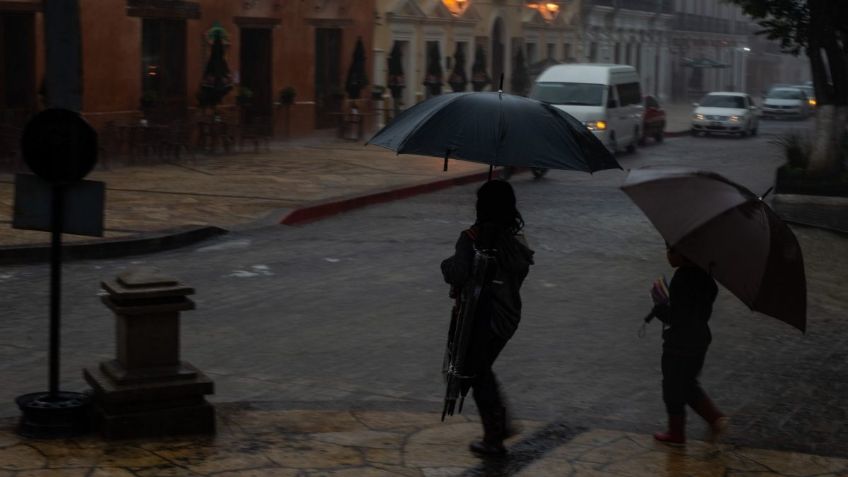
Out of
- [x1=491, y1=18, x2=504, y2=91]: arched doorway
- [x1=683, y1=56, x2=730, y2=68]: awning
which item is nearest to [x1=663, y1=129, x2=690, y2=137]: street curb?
[x1=491, y1=18, x2=504, y2=91]: arched doorway

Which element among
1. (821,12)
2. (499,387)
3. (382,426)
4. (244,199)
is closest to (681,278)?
(499,387)

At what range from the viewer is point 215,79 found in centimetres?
2481

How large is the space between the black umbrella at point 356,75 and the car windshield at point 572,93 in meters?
3.94

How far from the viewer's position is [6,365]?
28.3 ft

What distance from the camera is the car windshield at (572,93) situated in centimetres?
2877

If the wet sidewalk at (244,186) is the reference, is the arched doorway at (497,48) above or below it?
above

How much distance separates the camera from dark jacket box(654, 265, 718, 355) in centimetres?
683

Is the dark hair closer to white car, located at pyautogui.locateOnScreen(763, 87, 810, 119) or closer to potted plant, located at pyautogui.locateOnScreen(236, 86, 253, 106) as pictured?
potted plant, located at pyautogui.locateOnScreen(236, 86, 253, 106)

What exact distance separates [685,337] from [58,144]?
10.8 ft

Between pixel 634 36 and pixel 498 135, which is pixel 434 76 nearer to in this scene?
pixel 634 36

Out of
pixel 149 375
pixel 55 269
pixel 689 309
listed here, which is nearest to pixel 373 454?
pixel 149 375

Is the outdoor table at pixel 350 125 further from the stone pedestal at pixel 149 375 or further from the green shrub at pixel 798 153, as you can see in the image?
the stone pedestal at pixel 149 375

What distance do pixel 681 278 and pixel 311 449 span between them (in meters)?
2.06

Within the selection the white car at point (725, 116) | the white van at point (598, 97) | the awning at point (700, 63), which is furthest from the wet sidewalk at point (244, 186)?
the awning at point (700, 63)
